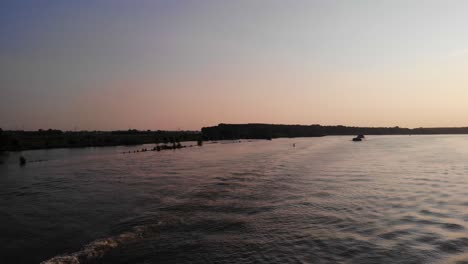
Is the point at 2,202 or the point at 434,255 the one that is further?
the point at 2,202

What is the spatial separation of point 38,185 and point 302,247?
89.1 ft

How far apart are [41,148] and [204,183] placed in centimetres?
7359

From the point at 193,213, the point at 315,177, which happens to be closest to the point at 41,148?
the point at 315,177

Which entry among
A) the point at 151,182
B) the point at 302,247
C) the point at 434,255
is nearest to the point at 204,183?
the point at 151,182

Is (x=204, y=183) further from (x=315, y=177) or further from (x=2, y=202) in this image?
(x=2, y=202)

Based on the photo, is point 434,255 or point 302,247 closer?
point 434,255

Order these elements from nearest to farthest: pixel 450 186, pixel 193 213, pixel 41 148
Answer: pixel 193 213
pixel 450 186
pixel 41 148

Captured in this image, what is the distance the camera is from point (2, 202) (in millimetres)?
24703

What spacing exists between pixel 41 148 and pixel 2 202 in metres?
72.5

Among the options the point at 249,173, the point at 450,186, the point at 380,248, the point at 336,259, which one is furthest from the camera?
the point at 249,173

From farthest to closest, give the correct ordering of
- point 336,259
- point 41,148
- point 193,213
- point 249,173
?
point 41,148
point 249,173
point 193,213
point 336,259

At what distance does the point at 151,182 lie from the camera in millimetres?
32812

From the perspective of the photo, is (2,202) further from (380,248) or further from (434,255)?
(434,255)

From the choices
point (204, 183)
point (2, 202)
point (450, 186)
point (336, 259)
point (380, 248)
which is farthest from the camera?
point (204, 183)
